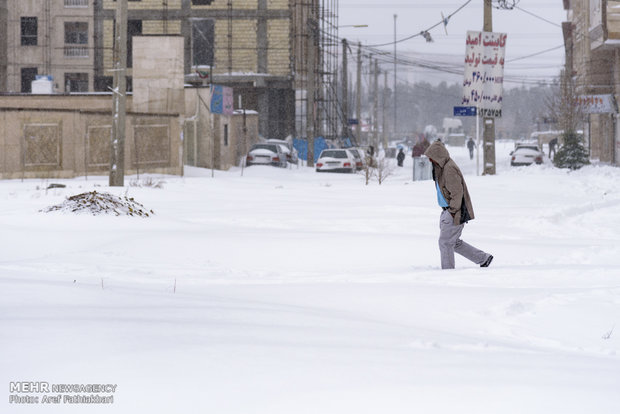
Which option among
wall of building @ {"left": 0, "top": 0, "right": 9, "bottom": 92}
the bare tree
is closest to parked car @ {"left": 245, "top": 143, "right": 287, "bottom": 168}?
the bare tree

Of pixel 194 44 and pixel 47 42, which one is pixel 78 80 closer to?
pixel 47 42

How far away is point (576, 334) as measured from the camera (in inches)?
289

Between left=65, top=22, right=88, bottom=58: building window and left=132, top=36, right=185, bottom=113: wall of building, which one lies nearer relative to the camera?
left=132, top=36, right=185, bottom=113: wall of building

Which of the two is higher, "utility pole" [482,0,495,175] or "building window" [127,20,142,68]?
"building window" [127,20,142,68]

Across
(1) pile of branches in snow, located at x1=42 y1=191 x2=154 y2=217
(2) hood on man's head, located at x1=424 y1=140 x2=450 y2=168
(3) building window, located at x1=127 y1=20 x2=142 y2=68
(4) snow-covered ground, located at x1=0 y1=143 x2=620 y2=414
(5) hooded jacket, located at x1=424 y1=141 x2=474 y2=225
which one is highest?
(3) building window, located at x1=127 y1=20 x2=142 y2=68

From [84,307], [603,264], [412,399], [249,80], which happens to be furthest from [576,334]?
[249,80]

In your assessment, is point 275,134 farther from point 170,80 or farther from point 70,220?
point 70,220

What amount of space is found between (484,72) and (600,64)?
25.5 meters

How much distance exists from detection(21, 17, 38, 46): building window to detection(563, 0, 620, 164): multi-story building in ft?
→ 123

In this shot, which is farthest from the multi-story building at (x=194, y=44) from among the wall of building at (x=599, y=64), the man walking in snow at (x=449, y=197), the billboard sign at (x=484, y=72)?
the man walking in snow at (x=449, y=197)

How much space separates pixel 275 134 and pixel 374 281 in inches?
2094

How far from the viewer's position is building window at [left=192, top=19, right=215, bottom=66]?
62125mm

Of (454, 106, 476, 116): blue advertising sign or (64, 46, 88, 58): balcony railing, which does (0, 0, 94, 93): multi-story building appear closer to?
(64, 46, 88, 58): balcony railing

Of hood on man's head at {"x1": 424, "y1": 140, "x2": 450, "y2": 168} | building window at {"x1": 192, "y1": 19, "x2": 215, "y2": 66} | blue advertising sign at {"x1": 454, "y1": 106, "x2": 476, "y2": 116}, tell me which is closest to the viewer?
hood on man's head at {"x1": 424, "y1": 140, "x2": 450, "y2": 168}
